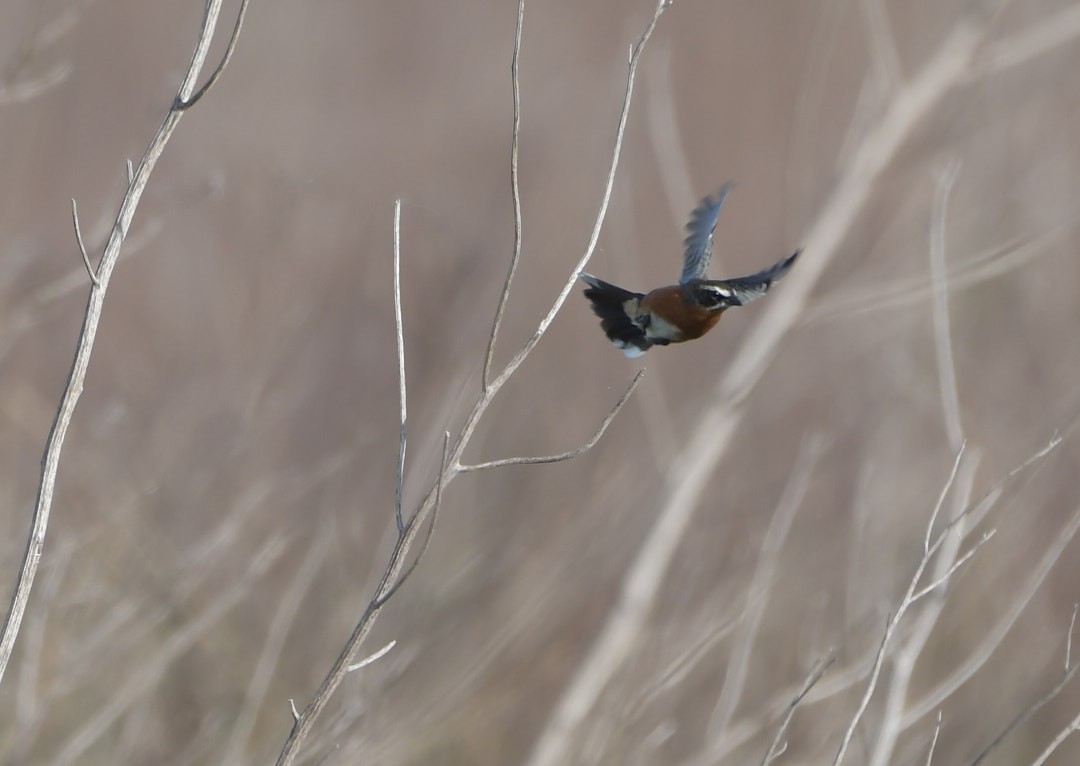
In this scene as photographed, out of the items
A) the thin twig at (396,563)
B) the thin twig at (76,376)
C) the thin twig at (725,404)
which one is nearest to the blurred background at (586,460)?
the thin twig at (725,404)

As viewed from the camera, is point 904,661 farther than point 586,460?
No

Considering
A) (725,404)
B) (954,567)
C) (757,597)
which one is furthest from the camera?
(725,404)

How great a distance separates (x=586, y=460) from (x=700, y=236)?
2.34m

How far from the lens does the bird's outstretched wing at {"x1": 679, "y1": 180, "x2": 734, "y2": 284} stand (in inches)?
80.4

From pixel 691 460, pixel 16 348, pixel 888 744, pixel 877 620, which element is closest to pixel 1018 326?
pixel 691 460

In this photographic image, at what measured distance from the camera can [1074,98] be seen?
4480mm

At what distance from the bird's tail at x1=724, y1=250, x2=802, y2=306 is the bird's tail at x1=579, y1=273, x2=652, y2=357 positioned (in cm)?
30

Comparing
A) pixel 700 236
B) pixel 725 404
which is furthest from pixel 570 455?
Answer: pixel 725 404

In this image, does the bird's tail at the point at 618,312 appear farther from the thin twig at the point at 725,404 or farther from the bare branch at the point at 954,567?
the thin twig at the point at 725,404

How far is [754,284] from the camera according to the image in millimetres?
1864

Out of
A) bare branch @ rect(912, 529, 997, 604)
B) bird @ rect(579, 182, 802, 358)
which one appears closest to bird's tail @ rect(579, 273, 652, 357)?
bird @ rect(579, 182, 802, 358)

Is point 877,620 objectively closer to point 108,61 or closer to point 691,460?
point 691,460

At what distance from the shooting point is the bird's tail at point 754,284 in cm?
180

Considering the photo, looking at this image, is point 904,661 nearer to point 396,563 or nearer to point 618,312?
point 618,312
